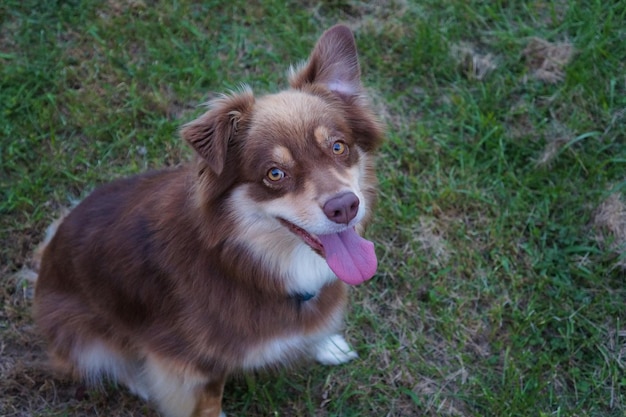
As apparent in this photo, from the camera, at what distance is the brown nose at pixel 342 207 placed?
2.28 metres

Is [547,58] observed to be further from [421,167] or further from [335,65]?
[335,65]

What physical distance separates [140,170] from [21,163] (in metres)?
0.70

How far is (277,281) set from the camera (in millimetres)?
2627

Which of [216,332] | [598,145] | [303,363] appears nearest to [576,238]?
[598,145]

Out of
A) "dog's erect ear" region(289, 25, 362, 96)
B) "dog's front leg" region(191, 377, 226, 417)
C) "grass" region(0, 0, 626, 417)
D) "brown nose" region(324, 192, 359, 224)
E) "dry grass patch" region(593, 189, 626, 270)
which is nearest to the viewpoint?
"brown nose" region(324, 192, 359, 224)

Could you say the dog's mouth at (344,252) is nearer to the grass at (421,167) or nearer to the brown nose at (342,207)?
the brown nose at (342,207)

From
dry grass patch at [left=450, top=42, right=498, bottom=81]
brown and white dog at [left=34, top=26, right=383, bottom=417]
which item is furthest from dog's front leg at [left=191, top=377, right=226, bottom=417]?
dry grass patch at [left=450, top=42, right=498, bottom=81]

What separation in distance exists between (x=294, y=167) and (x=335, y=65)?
1.81ft

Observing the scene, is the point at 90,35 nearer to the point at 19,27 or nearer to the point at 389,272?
the point at 19,27

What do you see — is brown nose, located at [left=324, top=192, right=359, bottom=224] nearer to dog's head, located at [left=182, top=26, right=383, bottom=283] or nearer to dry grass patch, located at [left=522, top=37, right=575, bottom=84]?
dog's head, located at [left=182, top=26, right=383, bottom=283]

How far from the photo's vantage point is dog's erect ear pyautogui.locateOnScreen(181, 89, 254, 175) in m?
2.29

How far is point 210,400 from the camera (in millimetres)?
2904

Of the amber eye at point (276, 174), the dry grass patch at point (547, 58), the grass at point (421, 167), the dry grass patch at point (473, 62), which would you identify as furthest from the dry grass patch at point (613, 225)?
the amber eye at point (276, 174)

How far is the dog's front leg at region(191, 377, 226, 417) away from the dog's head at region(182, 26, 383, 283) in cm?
72
